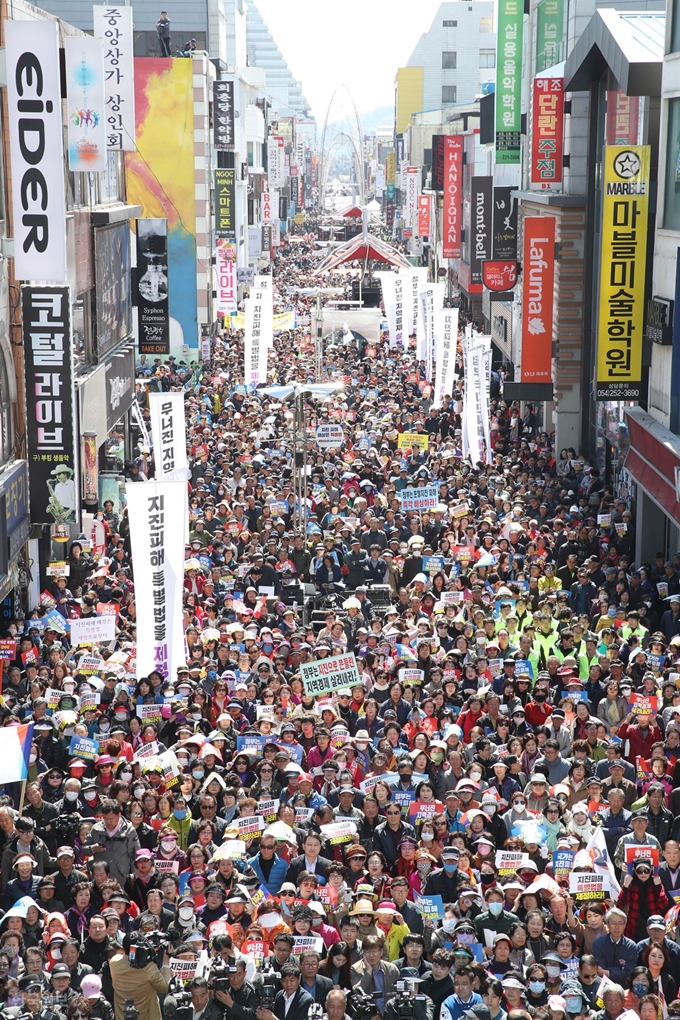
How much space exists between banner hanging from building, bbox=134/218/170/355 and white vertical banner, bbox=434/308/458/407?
633 centimetres

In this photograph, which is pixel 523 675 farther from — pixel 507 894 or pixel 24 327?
pixel 24 327

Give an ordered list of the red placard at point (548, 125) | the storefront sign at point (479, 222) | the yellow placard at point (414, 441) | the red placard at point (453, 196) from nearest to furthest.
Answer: the yellow placard at point (414, 441) → the red placard at point (548, 125) → the storefront sign at point (479, 222) → the red placard at point (453, 196)

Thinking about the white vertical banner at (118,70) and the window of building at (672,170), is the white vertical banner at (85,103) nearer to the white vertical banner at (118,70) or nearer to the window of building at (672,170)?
the white vertical banner at (118,70)

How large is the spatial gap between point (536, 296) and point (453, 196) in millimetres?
28523

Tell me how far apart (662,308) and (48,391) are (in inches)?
364

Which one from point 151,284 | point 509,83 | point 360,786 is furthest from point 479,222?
point 360,786

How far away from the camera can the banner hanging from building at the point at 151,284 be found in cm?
3500

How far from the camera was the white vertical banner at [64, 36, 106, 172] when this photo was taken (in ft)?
76.4

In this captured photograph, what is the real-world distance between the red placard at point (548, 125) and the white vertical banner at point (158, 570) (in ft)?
62.4

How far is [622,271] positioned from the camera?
24016 millimetres

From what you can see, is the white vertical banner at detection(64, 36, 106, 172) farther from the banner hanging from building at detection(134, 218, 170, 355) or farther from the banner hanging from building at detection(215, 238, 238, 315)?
the banner hanging from building at detection(215, 238, 238, 315)

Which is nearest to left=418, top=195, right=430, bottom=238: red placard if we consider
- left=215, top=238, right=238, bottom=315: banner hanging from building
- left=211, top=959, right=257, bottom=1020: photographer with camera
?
left=215, top=238, right=238, bottom=315: banner hanging from building

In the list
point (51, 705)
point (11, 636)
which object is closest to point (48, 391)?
point (11, 636)

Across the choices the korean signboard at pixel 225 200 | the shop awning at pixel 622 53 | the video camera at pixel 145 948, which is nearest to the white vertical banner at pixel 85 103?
the shop awning at pixel 622 53
